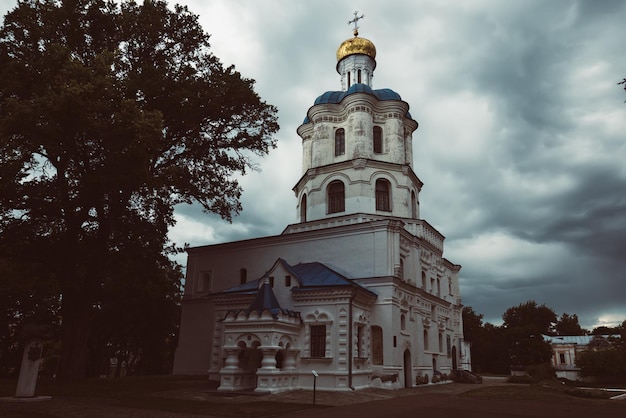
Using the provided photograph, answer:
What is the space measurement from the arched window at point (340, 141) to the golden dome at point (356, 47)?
6627 mm

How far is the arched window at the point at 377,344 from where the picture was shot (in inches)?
922

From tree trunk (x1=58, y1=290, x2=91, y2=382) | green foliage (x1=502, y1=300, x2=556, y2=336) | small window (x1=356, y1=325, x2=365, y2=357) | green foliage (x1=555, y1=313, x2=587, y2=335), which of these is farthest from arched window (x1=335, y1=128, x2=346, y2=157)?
green foliage (x1=555, y1=313, x2=587, y2=335)

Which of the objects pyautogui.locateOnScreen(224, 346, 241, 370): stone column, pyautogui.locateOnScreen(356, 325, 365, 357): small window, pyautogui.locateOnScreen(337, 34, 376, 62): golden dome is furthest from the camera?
pyautogui.locateOnScreen(337, 34, 376, 62): golden dome

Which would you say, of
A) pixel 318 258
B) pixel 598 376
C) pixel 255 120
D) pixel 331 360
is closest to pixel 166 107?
pixel 255 120

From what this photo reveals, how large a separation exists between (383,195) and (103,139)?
57.8 ft

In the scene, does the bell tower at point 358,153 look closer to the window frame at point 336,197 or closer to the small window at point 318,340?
the window frame at point 336,197

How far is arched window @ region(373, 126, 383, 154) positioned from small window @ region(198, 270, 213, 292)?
1404cm

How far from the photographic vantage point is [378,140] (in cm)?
3184

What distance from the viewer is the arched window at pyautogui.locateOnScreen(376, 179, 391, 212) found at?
97.5 feet

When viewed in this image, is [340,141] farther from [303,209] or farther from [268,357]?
[268,357]

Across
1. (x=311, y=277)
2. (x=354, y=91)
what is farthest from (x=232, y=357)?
(x=354, y=91)

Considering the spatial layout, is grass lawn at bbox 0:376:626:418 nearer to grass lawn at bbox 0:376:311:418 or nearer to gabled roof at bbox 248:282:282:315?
grass lawn at bbox 0:376:311:418

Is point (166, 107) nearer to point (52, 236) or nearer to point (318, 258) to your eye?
point (52, 236)

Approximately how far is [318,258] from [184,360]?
37.0 ft
